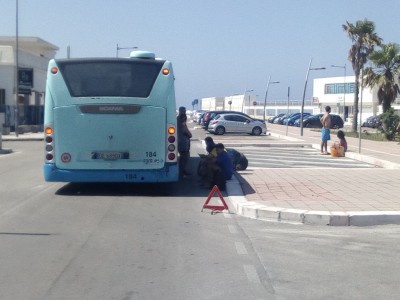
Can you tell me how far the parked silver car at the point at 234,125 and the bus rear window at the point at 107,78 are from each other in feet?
119

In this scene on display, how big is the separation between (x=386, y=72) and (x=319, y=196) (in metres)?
36.9

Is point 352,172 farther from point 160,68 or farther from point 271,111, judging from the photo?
point 271,111

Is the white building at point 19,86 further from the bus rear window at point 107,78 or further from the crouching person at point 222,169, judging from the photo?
the bus rear window at point 107,78

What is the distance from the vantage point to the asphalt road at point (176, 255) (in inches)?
290

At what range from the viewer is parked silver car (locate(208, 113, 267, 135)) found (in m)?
51.3

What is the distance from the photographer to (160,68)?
49.1 feet

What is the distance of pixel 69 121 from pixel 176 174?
257 cm

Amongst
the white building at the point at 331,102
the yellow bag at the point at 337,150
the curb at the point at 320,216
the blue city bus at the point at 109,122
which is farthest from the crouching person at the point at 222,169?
the white building at the point at 331,102

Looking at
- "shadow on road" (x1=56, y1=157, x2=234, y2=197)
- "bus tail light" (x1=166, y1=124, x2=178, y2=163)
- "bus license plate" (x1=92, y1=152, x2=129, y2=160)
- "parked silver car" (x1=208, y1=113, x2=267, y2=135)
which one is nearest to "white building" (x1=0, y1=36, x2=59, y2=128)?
"parked silver car" (x1=208, y1=113, x2=267, y2=135)

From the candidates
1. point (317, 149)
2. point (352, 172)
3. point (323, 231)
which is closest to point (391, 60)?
point (317, 149)

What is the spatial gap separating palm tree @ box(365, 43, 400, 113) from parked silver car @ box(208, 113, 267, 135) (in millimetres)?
8715

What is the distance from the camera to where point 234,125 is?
5181 cm

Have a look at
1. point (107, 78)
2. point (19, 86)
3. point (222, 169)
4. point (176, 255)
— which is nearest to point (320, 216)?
point (176, 255)

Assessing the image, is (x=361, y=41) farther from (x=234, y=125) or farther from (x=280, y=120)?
(x=280, y=120)
